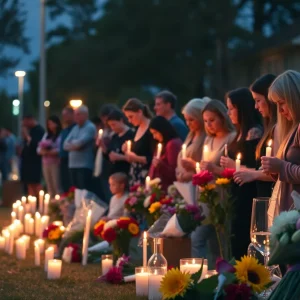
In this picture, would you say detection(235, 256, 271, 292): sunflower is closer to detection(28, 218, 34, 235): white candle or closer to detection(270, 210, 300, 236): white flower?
detection(270, 210, 300, 236): white flower

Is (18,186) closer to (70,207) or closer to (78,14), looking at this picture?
(70,207)

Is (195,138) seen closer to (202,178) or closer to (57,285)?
(202,178)

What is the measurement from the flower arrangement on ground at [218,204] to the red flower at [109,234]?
1202 mm

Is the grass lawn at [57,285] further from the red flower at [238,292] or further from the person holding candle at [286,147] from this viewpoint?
the red flower at [238,292]

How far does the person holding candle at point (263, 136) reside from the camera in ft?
26.8

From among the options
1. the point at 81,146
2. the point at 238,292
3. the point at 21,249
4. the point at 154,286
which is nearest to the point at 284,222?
the point at 238,292

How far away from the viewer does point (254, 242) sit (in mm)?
7254

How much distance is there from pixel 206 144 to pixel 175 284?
12.7 ft

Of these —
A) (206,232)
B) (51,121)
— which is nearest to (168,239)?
(206,232)

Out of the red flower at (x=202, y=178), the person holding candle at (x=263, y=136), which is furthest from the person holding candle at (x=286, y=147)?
the red flower at (x=202, y=178)

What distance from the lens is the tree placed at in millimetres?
62656

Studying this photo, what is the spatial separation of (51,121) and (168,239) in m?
9.20

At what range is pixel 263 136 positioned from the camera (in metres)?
8.54

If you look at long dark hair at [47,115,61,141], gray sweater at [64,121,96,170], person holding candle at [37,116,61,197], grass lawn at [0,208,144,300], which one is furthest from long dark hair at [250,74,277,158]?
long dark hair at [47,115,61,141]
